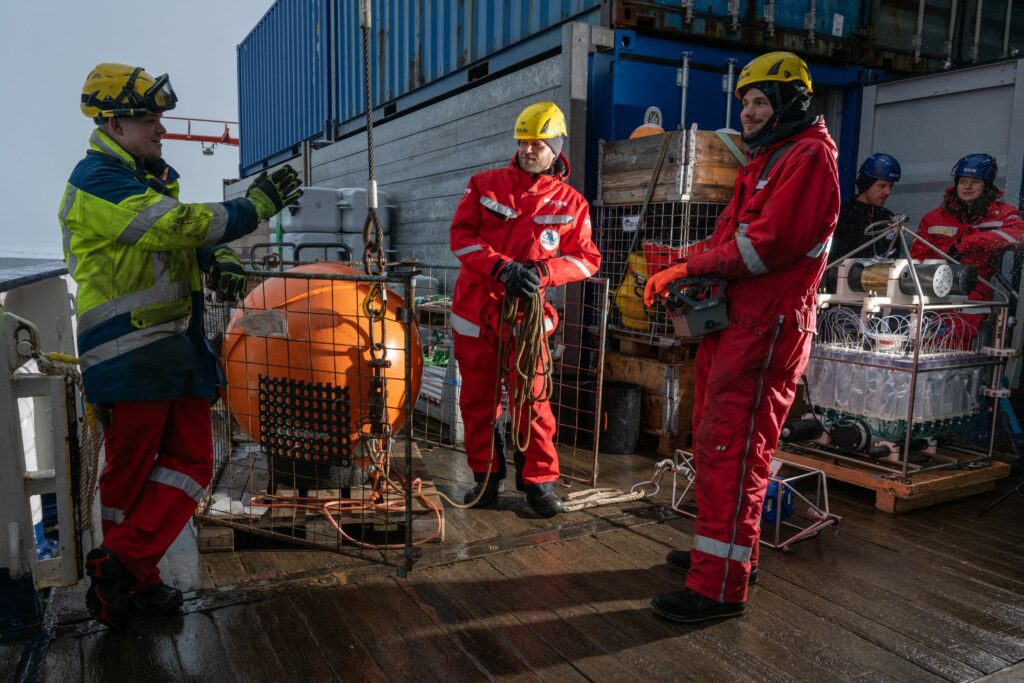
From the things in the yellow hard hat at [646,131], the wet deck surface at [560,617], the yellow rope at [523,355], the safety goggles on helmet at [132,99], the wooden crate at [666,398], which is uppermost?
the yellow hard hat at [646,131]

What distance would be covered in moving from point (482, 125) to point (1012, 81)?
397 cm

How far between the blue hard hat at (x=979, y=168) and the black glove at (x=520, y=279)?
11.0 ft

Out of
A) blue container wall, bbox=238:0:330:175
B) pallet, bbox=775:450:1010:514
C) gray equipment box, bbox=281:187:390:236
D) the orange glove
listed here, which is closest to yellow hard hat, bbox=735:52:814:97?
the orange glove

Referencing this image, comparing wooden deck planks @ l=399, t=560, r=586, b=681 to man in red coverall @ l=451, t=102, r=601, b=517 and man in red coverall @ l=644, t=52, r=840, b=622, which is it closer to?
man in red coverall @ l=644, t=52, r=840, b=622

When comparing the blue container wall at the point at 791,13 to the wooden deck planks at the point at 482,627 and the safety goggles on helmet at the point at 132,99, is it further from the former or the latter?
the wooden deck planks at the point at 482,627

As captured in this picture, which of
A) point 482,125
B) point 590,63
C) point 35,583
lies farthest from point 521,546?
point 482,125

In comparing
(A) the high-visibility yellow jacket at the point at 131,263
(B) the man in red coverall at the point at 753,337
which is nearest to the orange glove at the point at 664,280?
(B) the man in red coverall at the point at 753,337

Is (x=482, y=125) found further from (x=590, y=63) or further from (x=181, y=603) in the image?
(x=181, y=603)

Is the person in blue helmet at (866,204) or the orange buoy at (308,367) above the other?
the person in blue helmet at (866,204)

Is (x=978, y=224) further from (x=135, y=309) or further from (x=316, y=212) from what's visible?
(x=316, y=212)

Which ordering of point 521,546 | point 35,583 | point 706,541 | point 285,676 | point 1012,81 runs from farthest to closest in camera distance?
point 1012,81 → point 521,546 → point 706,541 → point 35,583 → point 285,676

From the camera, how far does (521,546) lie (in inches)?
129

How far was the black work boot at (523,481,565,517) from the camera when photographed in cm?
366

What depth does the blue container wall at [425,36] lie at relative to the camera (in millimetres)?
5984
